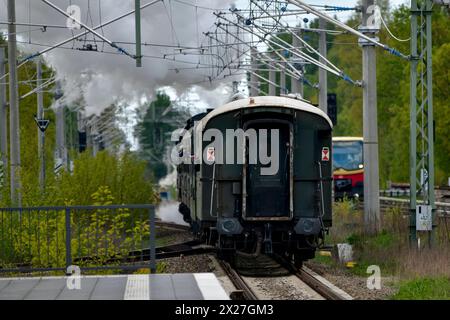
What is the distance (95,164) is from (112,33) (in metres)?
5.79

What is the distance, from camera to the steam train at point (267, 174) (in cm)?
1955

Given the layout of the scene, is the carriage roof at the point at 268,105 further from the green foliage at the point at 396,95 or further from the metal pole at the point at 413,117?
the green foliage at the point at 396,95

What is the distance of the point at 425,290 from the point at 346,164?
2850cm

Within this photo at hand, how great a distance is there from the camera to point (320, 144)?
1989 cm

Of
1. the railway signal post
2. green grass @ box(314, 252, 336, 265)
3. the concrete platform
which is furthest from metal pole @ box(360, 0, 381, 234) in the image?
the concrete platform

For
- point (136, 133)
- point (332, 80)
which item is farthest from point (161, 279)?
point (332, 80)

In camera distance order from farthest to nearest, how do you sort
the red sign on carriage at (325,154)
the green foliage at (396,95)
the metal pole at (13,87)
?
the green foliage at (396,95), the metal pole at (13,87), the red sign on carriage at (325,154)

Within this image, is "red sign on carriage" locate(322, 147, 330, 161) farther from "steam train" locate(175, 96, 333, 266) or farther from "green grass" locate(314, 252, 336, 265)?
"green grass" locate(314, 252, 336, 265)

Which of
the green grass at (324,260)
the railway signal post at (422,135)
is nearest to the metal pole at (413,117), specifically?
the railway signal post at (422,135)

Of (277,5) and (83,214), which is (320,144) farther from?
(277,5)

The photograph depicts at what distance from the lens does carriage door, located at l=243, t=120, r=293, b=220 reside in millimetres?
19547

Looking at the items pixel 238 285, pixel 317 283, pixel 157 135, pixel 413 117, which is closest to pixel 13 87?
pixel 238 285

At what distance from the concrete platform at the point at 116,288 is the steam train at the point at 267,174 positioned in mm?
6126

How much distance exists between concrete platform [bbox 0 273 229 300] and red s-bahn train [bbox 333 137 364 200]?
3064 cm
